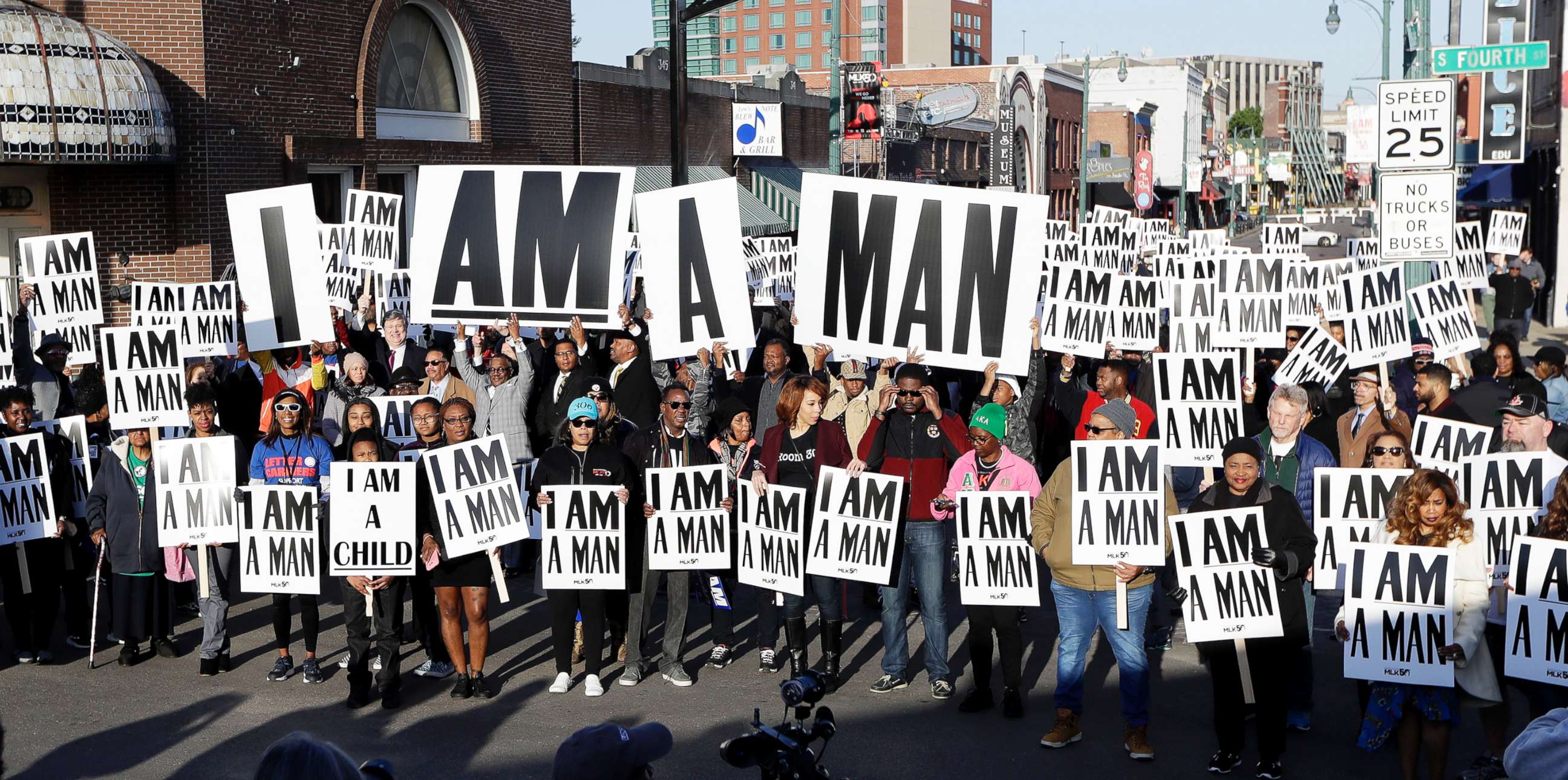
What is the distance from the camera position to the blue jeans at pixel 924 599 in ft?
29.2

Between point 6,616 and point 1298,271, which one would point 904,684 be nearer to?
point 6,616

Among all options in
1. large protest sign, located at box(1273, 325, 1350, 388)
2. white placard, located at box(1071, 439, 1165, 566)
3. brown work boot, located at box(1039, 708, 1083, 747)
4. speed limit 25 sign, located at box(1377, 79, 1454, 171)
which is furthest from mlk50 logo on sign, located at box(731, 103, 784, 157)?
brown work boot, located at box(1039, 708, 1083, 747)

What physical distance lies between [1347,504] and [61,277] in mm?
10575

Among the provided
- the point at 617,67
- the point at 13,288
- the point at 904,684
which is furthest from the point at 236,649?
the point at 617,67

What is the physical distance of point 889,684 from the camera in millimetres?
9133

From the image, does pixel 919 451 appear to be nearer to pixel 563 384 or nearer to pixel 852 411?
pixel 852 411

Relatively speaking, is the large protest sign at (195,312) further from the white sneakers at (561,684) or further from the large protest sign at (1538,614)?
the large protest sign at (1538,614)

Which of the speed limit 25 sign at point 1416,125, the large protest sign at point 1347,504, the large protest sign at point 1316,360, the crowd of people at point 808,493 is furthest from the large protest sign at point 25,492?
the speed limit 25 sign at point 1416,125

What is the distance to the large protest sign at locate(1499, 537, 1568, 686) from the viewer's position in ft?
22.1

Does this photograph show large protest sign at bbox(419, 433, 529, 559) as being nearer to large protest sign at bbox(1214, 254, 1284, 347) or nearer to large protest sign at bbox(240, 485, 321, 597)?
large protest sign at bbox(240, 485, 321, 597)

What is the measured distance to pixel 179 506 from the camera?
9352 millimetres

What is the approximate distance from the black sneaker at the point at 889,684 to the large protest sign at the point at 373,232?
26.6 feet

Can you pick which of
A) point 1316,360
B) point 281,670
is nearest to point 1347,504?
point 1316,360

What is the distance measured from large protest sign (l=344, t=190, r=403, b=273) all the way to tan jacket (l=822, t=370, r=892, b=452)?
20.2 feet
